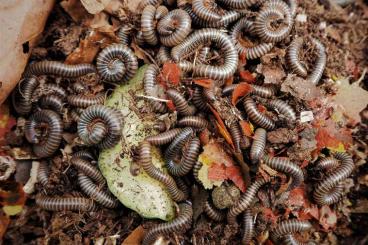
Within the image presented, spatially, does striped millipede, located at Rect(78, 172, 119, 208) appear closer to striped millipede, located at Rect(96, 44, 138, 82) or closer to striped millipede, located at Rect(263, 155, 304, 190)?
striped millipede, located at Rect(96, 44, 138, 82)

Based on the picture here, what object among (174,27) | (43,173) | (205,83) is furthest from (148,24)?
(43,173)

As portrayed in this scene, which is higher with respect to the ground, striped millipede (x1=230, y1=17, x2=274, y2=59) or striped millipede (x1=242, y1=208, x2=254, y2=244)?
striped millipede (x1=230, y1=17, x2=274, y2=59)

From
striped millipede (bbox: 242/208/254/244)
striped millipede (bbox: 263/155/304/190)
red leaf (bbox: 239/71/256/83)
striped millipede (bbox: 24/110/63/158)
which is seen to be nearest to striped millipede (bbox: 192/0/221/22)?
red leaf (bbox: 239/71/256/83)

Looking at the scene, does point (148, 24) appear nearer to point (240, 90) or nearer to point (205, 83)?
point (205, 83)

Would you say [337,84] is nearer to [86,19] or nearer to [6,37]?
[86,19]

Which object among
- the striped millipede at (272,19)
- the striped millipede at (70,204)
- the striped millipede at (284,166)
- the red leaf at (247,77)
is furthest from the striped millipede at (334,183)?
the striped millipede at (70,204)

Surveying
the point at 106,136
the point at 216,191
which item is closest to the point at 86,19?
the point at 106,136
